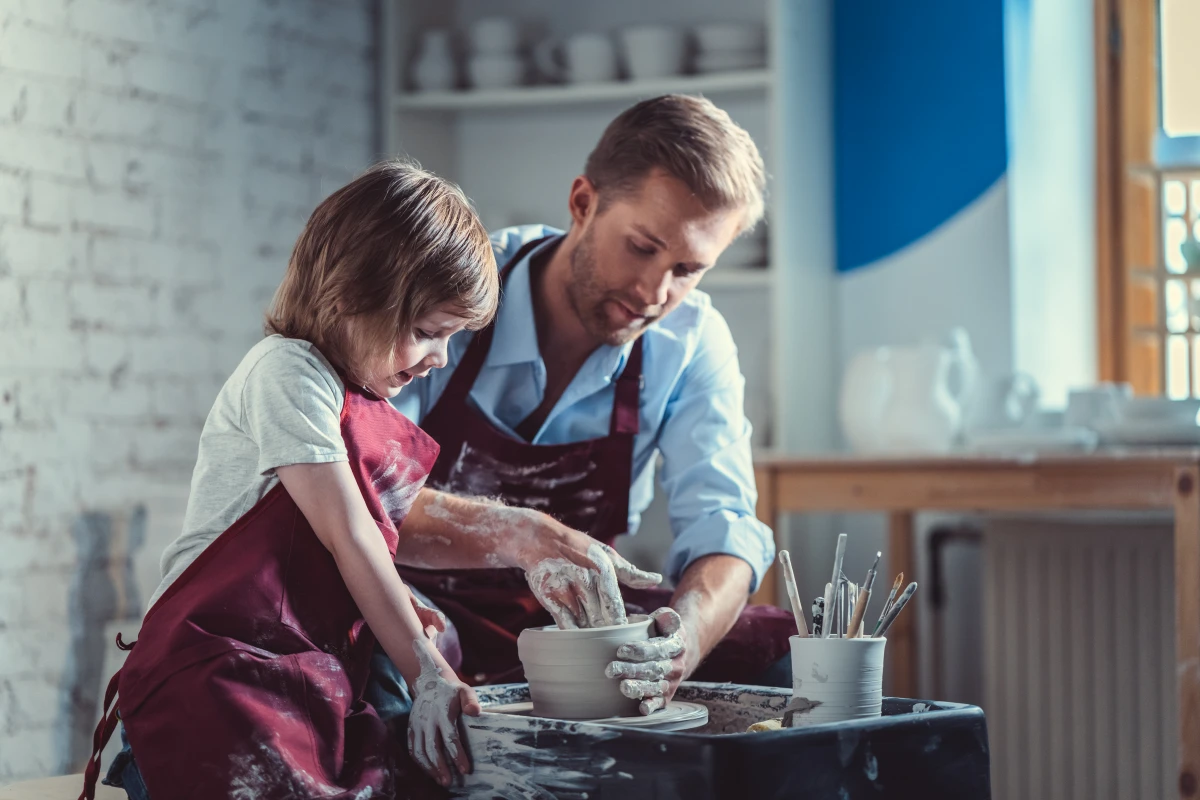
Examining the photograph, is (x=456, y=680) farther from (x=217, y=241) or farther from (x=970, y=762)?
(x=217, y=241)

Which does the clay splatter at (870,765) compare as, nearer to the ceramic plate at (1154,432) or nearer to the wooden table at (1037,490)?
the wooden table at (1037,490)

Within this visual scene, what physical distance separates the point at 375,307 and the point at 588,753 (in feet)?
1.51

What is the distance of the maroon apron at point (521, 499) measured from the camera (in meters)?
1.63

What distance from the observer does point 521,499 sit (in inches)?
68.3

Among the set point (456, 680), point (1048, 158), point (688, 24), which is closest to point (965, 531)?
point (1048, 158)

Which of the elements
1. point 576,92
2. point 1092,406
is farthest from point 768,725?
point 576,92

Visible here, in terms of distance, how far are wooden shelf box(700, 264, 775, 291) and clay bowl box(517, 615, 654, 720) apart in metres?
1.76

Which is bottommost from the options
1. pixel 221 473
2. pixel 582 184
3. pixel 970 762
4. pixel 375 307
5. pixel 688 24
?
pixel 970 762

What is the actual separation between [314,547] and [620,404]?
0.63 meters

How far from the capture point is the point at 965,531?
2988 mm

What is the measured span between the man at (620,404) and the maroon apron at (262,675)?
27 cm

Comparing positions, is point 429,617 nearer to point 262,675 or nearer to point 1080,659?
point 262,675

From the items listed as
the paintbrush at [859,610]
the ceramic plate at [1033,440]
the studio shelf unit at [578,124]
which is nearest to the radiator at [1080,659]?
the ceramic plate at [1033,440]

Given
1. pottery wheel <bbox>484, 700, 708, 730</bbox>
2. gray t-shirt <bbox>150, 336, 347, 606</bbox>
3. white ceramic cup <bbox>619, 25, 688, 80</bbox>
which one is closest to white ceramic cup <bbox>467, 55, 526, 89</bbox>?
white ceramic cup <bbox>619, 25, 688, 80</bbox>
